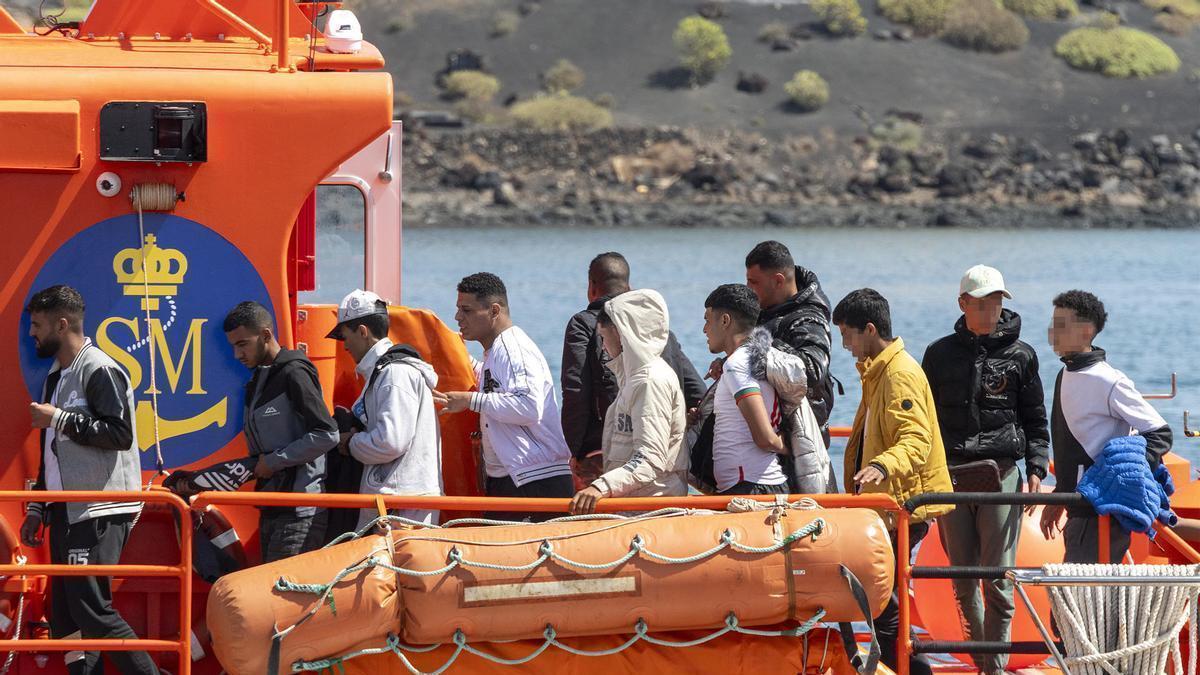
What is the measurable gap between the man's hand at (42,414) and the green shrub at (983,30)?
10146 cm

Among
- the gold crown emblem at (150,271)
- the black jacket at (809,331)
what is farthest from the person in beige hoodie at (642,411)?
the gold crown emblem at (150,271)

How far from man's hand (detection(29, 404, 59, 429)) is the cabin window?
75.0 inches

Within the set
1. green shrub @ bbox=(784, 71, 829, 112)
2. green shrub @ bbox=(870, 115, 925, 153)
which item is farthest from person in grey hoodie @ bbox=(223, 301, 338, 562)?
green shrub @ bbox=(784, 71, 829, 112)

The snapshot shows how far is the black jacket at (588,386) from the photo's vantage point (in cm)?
668

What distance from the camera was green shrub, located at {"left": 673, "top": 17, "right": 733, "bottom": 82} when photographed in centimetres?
9456

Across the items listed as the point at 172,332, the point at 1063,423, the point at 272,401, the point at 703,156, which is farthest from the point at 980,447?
the point at 703,156

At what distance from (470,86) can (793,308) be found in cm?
8647

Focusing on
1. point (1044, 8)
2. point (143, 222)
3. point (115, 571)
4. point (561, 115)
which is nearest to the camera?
point (115, 571)

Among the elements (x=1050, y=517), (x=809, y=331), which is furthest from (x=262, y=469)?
(x=1050, y=517)

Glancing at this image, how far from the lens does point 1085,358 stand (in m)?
6.18

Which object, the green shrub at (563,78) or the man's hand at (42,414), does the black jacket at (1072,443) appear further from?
the green shrub at (563,78)

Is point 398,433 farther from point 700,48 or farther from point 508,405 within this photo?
point 700,48

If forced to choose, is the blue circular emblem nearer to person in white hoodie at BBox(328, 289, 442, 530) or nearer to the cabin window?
person in white hoodie at BBox(328, 289, 442, 530)

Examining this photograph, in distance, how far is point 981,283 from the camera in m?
6.52
